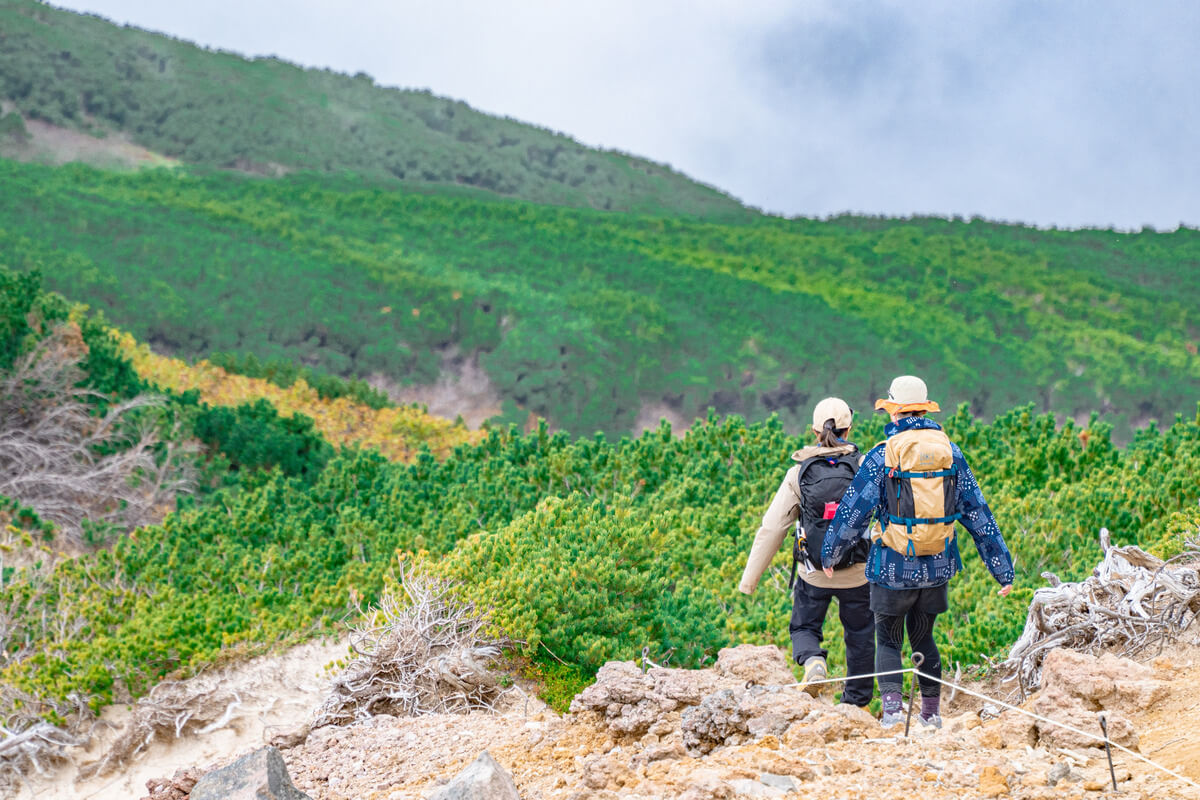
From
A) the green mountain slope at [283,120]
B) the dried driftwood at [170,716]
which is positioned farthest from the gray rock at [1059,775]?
the green mountain slope at [283,120]

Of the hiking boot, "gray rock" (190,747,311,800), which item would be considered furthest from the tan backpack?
"gray rock" (190,747,311,800)

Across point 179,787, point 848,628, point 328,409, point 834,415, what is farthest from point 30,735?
point 328,409

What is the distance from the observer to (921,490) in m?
4.03

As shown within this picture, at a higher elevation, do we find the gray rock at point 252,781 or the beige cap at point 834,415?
the beige cap at point 834,415

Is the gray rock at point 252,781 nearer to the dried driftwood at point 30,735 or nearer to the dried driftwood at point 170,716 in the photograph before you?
the dried driftwood at point 170,716

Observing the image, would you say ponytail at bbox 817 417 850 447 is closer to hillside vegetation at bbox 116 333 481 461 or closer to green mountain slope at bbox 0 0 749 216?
hillside vegetation at bbox 116 333 481 461

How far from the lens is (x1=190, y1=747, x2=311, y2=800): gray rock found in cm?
370

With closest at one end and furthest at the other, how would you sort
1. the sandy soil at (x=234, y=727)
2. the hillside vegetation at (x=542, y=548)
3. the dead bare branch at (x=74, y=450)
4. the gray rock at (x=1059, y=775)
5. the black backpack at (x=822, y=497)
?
the gray rock at (x=1059, y=775) < the black backpack at (x=822, y=497) < the hillside vegetation at (x=542, y=548) < the sandy soil at (x=234, y=727) < the dead bare branch at (x=74, y=450)

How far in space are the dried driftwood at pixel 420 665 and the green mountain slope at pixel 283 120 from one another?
113 ft

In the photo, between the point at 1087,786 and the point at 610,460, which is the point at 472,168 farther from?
the point at 1087,786

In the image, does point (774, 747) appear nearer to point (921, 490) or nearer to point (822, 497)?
point (921, 490)

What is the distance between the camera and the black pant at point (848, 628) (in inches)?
183

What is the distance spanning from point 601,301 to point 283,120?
21038 mm

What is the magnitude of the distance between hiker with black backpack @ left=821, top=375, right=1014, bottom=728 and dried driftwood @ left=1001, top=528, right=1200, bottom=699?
1.28 metres
